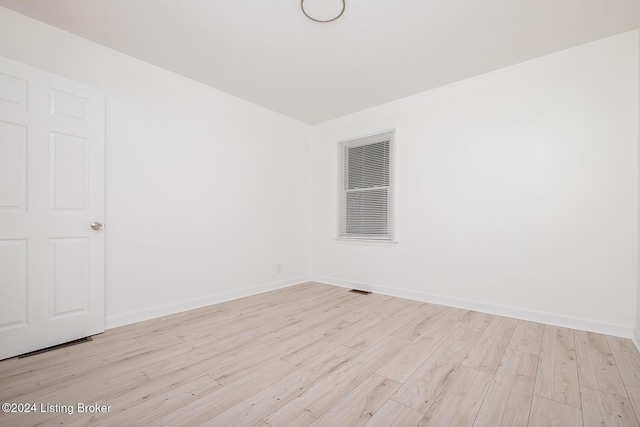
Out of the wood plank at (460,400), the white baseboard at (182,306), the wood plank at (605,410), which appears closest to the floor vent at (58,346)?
the white baseboard at (182,306)

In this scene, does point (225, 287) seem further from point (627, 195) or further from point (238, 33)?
point (627, 195)

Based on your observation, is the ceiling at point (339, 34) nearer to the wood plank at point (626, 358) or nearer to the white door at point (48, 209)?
the white door at point (48, 209)

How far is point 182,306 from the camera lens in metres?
3.03

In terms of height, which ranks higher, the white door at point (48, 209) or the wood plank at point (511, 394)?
the white door at point (48, 209)

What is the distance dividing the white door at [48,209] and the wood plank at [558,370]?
345cm

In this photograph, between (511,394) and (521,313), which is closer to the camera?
(511,394)

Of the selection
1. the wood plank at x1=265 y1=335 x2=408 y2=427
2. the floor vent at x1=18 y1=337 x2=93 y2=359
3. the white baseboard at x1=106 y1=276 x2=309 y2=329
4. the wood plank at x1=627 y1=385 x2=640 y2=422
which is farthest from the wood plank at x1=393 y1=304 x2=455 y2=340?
the floor vent at x1=18 y1=337 x2=93 y2=359

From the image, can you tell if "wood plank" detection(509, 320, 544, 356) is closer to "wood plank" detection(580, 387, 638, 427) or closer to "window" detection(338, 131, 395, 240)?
"wood plank" detection(580, 387, 638, 427)

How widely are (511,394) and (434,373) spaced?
0.42 meters

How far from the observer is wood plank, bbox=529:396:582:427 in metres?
1.35

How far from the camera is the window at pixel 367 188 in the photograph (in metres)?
3.85

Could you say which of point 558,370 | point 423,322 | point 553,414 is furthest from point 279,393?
point 558,370

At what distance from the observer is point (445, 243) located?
330 cm

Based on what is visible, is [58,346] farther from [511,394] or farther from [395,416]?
[511,394]
